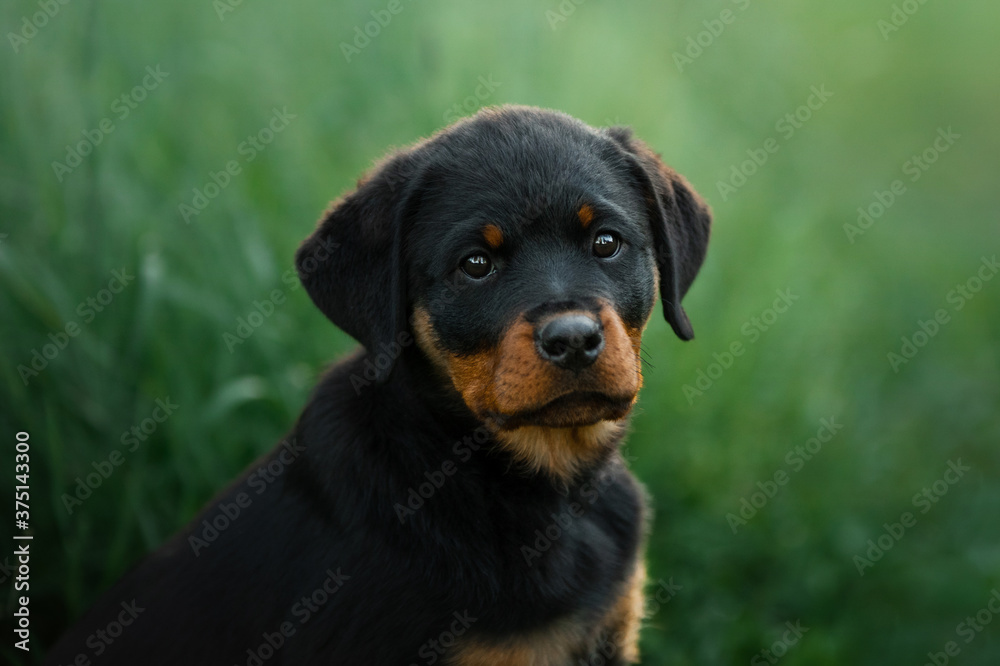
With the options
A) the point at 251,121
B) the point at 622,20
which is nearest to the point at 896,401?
the point at 622,20

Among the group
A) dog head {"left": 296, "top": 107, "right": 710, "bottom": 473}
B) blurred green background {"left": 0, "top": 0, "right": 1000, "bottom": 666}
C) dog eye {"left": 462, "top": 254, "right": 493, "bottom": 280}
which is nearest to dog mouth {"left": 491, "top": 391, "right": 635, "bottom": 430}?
dog head {"left": 296, "top": 107, "right": 710, "bottom": 473}

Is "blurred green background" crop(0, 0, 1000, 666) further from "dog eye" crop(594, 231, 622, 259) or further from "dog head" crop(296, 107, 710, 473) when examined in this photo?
"dog eye" crop(594, 231, 622, 259)

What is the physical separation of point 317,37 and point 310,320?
217 cm

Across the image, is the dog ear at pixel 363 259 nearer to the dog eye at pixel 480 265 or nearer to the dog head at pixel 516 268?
the dog head at pixel 516 268

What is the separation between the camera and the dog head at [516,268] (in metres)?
2.77

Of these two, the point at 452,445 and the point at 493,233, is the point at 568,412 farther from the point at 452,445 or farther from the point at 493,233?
the point at 493,233

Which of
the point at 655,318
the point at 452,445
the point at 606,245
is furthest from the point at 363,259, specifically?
the point at 655,318

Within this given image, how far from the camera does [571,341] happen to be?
265 cm

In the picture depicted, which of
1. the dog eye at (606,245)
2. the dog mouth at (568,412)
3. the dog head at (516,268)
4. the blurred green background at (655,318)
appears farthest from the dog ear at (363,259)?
the blurred green background at (655,318)

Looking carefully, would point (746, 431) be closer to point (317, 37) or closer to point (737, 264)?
point (737, 264)

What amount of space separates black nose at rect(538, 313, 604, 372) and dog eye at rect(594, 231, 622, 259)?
39 centimetres

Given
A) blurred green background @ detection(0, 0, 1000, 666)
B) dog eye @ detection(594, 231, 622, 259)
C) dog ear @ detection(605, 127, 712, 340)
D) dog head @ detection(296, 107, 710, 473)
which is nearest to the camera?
dog head @ detection(296, 107, 710, 473)

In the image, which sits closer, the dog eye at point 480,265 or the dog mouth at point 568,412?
the dog mouth at point 568,412

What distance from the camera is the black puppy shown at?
9.20ft
